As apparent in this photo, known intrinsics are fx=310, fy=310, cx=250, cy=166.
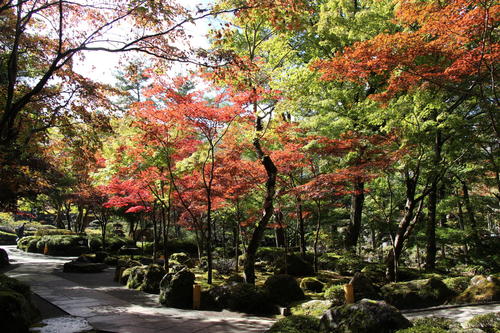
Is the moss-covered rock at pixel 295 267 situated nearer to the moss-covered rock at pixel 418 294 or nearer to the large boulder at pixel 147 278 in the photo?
the moss-covered rock at pixel 418 294

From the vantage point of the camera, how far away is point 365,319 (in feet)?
14.6

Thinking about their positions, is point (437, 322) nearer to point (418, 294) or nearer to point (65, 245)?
point (418, 294)

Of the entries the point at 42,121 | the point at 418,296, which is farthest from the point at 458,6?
the point at 42,121

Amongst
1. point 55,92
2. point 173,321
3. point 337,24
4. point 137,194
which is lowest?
point 173,321

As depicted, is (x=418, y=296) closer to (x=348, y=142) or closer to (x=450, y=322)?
(x=450, y=322)

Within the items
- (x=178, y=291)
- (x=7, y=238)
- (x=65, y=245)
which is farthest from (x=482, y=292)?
(x=7, y=238)

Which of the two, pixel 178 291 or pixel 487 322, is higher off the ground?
pixel 487 322

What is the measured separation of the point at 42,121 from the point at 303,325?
354 inches

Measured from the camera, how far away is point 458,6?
20.5ft

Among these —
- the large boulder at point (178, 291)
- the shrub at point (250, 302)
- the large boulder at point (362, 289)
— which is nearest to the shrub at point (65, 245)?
the large boulder at point (178, 291)

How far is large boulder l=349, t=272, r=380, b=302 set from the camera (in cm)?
802

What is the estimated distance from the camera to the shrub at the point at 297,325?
5.00m

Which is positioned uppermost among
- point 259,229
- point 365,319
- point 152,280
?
point 259,229

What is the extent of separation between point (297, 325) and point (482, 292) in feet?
15.9
